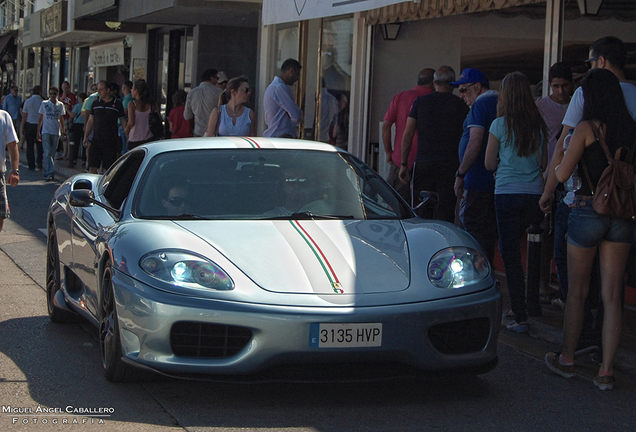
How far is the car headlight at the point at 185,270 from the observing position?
4242mm

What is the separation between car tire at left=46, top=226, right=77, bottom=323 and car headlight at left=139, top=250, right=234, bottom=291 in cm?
202

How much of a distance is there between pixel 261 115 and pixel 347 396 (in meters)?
11.4

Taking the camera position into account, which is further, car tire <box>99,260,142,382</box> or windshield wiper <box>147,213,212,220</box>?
windshield wiper <box>147,213,212,220</box>

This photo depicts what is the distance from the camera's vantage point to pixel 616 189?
4805 millimetres

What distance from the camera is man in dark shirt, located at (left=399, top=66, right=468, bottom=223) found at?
8023mm

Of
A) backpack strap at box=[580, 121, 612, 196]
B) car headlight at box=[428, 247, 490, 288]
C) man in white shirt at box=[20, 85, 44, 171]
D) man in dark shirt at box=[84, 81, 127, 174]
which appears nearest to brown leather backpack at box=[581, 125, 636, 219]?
backpack strap at box=[580, 121, 612, 196]

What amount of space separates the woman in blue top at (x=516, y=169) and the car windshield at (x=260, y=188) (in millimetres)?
1092

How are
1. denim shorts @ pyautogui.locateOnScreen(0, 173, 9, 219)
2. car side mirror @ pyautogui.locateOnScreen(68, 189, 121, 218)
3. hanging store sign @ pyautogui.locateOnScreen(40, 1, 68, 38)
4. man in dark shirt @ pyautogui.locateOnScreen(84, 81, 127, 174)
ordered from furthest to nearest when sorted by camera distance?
hanging store sign @ pyautogui.locateOnScreen(40, 1, 68, 38), man in dark shirt @ pyautogui.locateOnScreen(84, 81, 127, 174), denim shorts @ pyautogui.locateOnScreen(0, 173, 9, 219), car side mirror @ pyautogui.locateOnScreen(68, 189, 121, 218)

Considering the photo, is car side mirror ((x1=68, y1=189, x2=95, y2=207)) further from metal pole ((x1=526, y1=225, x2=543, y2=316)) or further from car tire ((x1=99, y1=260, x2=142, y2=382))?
metal pole ((x1=526, y1=225, x2=543, y2=316))

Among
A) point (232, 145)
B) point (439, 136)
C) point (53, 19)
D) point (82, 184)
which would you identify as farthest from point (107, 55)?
point (232, 145)

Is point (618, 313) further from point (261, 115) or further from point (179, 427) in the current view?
point (261, 115)

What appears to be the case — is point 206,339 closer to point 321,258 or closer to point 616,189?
point 321,258

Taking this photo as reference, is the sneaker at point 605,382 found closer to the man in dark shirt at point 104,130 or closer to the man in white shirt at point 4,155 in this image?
the man in white shirt at point 4,155

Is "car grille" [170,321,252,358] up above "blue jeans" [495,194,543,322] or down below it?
below
